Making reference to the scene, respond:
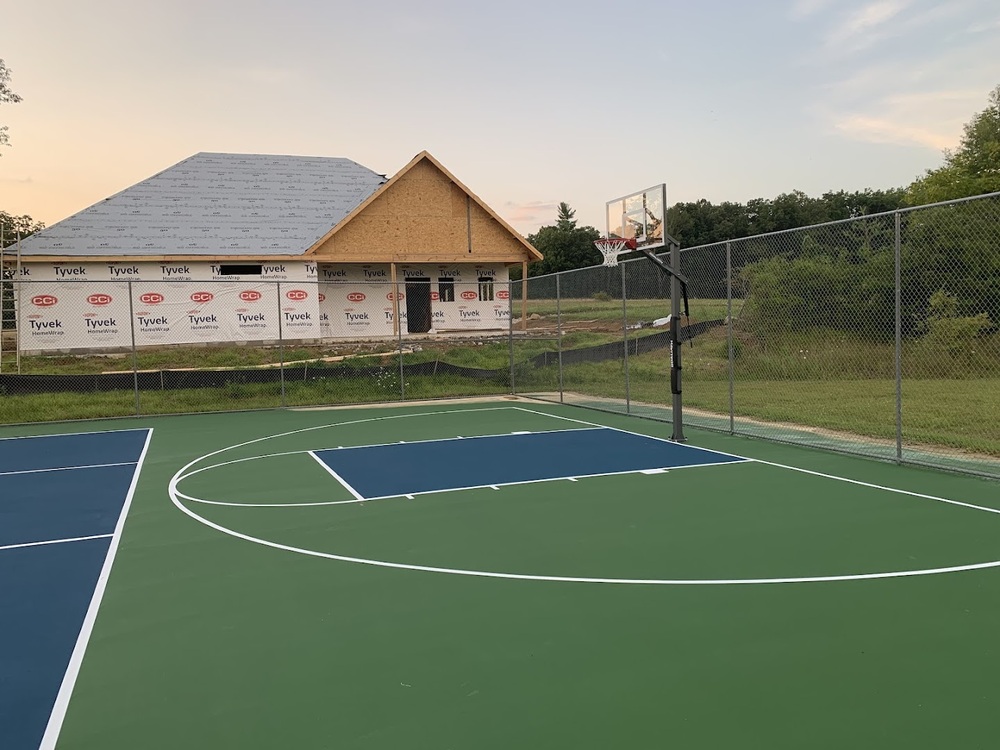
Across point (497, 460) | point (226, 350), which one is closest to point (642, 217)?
point (497, 460)

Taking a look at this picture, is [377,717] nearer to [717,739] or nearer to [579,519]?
[717,739]

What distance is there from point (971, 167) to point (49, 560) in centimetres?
4249

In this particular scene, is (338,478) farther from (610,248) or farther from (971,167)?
(971,167)

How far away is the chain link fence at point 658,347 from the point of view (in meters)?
12.0

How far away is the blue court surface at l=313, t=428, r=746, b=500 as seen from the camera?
8.85 metres

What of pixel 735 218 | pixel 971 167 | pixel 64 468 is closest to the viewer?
pixel 64 468

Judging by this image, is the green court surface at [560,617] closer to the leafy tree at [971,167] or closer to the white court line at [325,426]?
the white court line at [325,426]

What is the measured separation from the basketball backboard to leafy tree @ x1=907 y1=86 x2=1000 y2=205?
2912 cm

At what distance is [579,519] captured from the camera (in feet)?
22.9

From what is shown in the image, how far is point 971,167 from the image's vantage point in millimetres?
36906

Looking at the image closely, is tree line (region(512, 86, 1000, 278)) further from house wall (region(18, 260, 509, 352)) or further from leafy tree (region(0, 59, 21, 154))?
leafy tree (region(0, 59, 21, 154))

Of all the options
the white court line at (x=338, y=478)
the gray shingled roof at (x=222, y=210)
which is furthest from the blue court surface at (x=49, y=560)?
the gray shingled roof at (x=222, y=210)

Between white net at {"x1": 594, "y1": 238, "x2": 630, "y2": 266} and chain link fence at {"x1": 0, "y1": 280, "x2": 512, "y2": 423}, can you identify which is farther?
chain link fence at {"x1": 0, "y1": 280, "x2": 512, "y2": 423}

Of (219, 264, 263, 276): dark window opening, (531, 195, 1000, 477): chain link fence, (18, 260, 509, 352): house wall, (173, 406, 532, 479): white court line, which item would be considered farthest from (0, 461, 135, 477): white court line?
(219, 264, 263, 276): dark window opening
